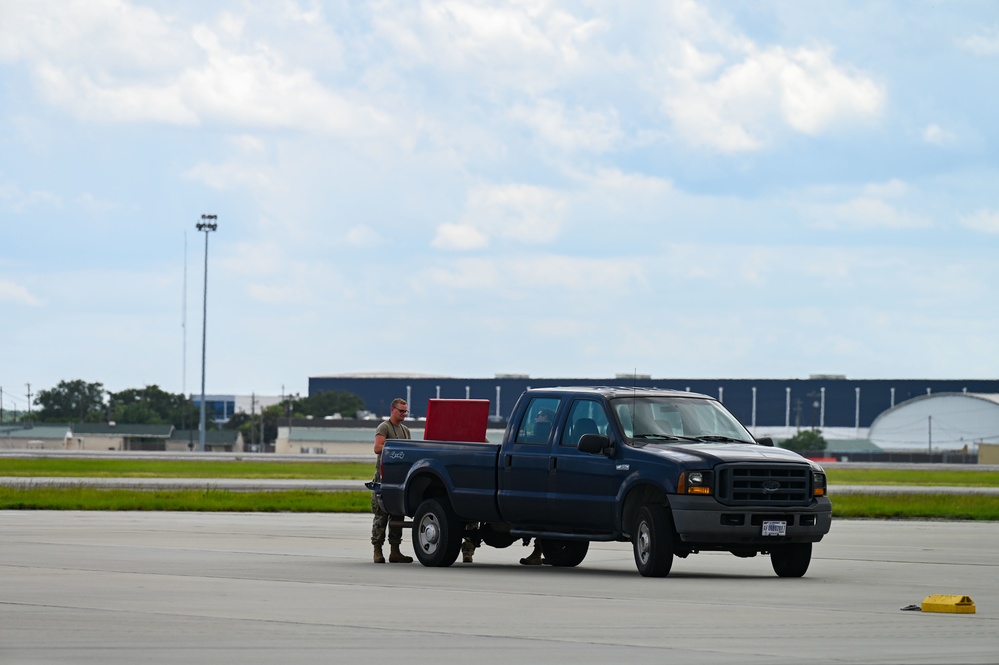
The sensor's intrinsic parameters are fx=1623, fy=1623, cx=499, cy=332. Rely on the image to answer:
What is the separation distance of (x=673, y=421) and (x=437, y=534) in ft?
11.1

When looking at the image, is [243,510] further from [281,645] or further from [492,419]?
[492,419]

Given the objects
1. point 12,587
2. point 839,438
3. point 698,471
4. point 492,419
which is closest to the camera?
point 12,587

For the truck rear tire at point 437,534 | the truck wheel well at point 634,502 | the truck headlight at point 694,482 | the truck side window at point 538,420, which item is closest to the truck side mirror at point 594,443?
the truck wheel well at point 634,502

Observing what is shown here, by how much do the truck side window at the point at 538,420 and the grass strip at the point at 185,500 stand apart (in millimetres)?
17465

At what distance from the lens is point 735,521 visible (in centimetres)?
1727

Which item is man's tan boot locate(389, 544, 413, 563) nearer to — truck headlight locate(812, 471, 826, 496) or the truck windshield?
the truck windshield

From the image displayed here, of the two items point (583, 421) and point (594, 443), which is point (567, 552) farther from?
point (594, 443)

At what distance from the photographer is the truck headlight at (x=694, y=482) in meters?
17.2

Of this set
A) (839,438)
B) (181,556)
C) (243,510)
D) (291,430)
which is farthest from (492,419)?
(181,556)

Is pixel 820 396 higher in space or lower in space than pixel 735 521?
higher

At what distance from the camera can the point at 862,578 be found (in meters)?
18.0

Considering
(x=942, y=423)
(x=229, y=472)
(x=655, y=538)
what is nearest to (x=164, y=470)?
(x=229, y=472)

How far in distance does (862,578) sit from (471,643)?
315 inches

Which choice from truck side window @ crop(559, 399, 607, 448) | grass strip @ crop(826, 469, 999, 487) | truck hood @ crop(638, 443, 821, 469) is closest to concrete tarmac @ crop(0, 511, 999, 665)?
truck hood @ crop(638, 443, 821, 469)
